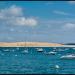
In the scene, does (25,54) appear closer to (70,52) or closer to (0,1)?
(70,52)

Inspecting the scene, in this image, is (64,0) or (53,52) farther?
(53,52)

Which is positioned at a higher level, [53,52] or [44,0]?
[53,52]

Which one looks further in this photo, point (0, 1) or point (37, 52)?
point (37, 52)

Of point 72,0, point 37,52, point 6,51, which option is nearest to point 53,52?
point 37,52

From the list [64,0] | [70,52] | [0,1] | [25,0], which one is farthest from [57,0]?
[70,52]

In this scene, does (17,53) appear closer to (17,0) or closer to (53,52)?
(53,52)

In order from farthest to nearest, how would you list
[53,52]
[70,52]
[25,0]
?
[53,52]
[70,52]
[25,0]

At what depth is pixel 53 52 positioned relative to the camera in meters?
22.8

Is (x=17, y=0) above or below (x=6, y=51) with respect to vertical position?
below

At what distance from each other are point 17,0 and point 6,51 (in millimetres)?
17809

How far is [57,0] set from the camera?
4195 mm

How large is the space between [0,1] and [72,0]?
906 mm

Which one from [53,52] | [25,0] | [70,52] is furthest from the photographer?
[53,52]

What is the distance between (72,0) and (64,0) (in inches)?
5.0
